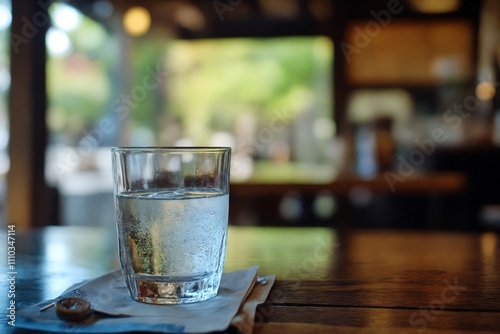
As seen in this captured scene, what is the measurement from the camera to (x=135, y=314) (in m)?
0.52

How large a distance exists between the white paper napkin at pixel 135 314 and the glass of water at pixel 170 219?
0.08 ft

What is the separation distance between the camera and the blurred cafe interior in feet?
10.5

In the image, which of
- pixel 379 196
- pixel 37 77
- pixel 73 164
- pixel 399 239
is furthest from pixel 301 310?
pixel 73 164

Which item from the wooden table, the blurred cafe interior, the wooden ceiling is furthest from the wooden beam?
the wooden table

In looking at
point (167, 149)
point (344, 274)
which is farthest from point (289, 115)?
point (167, 149)

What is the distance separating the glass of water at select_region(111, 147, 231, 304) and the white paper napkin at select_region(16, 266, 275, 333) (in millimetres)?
25

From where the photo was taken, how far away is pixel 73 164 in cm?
476

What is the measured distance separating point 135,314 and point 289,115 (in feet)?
23.7

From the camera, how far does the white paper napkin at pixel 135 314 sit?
48 cm

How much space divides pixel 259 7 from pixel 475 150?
8.21 feet

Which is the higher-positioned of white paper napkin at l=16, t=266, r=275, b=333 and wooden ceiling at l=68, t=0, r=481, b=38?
wooden ceiling at l=68, t=0, r=481, b=38

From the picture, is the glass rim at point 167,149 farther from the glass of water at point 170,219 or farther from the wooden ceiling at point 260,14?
the wooden ceiling at point 260,14

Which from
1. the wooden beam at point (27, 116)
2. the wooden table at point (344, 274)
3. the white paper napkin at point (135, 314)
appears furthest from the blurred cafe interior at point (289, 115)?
the white paper napkin at point (135, 314)

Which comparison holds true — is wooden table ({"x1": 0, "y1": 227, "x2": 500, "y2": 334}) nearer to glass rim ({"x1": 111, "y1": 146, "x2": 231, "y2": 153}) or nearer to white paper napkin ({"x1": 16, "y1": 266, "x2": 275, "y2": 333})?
white paper napkin ({"x1": 16, "y1": 266, "x2": 275, "y2": 333})
